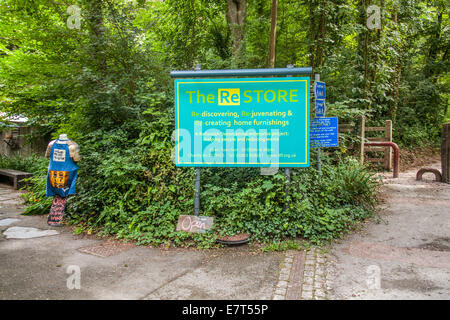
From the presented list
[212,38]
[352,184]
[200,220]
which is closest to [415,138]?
[212,38]

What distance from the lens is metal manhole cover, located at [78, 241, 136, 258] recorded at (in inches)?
200

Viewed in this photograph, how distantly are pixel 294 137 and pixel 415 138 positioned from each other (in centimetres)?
1233

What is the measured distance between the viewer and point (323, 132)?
6324mm

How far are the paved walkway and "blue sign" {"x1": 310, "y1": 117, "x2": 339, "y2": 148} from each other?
1617mm

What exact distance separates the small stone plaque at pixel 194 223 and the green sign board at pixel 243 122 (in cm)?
90

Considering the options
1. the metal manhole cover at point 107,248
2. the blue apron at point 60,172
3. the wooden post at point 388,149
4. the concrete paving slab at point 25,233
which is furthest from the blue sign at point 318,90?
the wooden post at point 388,149

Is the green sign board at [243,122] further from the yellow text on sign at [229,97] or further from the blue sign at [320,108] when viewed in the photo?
the blue sign at [320,108]

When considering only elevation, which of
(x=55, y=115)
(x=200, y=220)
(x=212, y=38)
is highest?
(x=212, y=38)

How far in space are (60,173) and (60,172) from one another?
2cm

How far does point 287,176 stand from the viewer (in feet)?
19.1

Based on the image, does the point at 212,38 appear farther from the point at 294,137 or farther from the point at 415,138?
the point at 415,138

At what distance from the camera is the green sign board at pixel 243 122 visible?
5.71 metres

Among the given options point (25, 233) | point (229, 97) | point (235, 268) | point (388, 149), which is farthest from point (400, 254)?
point (388, 149)

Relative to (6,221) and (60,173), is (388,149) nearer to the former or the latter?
(60,173)
